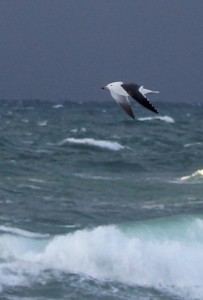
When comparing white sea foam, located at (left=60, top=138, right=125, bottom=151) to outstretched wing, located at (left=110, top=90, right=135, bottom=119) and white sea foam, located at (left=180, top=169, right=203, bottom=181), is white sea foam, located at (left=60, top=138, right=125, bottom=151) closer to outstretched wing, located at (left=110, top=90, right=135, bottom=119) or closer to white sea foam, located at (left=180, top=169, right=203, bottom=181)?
white sea foam, located at (left=180, top=169, right=203, bottom=181)

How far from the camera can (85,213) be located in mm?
17031

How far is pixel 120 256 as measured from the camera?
14.1 meters

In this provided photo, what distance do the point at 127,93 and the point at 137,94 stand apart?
16cm

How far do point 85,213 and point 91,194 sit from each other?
8.79ft

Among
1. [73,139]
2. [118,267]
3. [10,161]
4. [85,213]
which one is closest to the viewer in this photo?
[118,267]

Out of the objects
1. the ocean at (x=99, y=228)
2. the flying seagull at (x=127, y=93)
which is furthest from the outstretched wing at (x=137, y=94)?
Answer: the ocean at (x=99, y=228)

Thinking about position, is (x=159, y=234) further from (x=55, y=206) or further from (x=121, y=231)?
(x=55, y=206)

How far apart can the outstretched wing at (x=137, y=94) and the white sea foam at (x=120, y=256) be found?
13.3 ft

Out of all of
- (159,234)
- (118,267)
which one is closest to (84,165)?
(159,234)

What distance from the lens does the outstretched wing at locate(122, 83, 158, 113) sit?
8.14m

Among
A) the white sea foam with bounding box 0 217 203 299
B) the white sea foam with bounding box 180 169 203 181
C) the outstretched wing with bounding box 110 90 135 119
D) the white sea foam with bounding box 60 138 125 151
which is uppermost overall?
the outstretched wing with bounding box 110 90 135 119

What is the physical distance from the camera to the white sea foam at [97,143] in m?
34.1

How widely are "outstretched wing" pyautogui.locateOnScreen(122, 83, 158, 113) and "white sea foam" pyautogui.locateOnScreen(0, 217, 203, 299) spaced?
4.07 meters

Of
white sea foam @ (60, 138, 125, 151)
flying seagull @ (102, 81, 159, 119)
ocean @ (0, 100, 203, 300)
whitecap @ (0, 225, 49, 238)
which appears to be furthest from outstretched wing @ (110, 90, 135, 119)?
white sea foam @ (60, 138, 125, 151)
